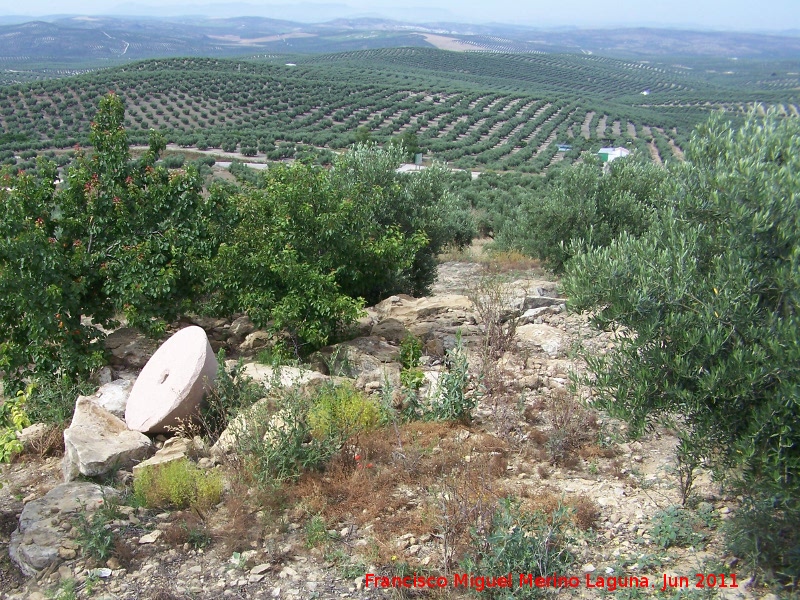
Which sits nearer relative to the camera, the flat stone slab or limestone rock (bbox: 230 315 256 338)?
the flat stone slab

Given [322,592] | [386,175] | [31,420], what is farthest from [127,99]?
[322,592]

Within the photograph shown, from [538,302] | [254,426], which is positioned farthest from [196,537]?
[538,302]

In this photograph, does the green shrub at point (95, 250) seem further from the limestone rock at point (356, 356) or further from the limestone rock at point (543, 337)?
the limestone rock at point (543, 337)

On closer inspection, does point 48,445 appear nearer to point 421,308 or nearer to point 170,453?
point 170,453

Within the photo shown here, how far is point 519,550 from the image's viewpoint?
4.76m

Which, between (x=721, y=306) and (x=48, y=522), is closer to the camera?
(x=721, y=306)

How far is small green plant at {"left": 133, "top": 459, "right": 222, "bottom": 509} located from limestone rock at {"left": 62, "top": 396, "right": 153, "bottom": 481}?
63 cm

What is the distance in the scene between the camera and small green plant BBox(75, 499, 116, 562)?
5.22 metres

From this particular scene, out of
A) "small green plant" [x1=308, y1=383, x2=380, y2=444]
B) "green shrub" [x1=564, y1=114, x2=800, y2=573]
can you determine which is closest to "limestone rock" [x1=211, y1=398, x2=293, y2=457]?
"small green plant" [x1=308, y1=383, x2=380, y2=444]

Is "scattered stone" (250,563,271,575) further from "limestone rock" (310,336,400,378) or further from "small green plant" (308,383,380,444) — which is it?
"limestone rock" (310,336,400,378)

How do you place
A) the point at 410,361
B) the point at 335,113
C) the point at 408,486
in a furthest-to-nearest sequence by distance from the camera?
1. the point at 335,113
2. the point at 410,361
3. the point at 408,486

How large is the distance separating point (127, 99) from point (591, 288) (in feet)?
252

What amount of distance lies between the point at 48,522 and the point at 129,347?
4748 mm

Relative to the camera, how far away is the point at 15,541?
5.52m
